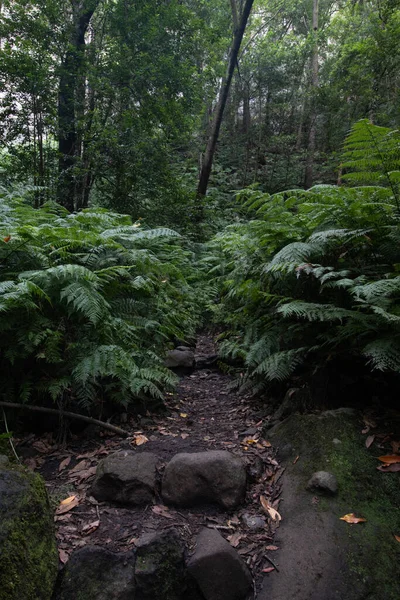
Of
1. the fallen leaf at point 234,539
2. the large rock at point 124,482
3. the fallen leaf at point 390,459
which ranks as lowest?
the fallen leaf at point 234,539

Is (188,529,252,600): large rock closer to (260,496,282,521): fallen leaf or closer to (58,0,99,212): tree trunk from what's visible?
(260,496,282,521): fallen leaf

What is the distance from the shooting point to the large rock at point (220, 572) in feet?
6.49

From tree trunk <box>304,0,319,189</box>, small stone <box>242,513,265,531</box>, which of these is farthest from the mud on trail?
tree trunk <box>304,0,319,189</box>

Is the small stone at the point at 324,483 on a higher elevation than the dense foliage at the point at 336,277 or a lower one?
lower

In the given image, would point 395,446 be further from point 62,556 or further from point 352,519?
point 62,556

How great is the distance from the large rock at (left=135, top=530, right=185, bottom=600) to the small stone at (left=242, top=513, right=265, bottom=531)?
0.48m

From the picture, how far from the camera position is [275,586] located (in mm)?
1983

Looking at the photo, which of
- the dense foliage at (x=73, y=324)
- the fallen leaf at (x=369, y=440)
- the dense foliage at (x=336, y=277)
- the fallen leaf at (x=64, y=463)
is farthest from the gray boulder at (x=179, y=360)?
the fallen leaf at (x=369, y=440)

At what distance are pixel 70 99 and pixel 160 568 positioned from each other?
28.9ft

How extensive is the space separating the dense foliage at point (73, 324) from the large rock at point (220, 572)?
1.36 meters

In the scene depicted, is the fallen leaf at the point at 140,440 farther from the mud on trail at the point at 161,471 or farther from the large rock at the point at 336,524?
the large rock at the point at 336,524

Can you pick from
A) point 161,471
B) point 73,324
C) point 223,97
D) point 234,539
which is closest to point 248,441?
point 161,471

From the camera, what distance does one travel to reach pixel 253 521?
237 cm

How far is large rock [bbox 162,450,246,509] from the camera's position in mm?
2463
